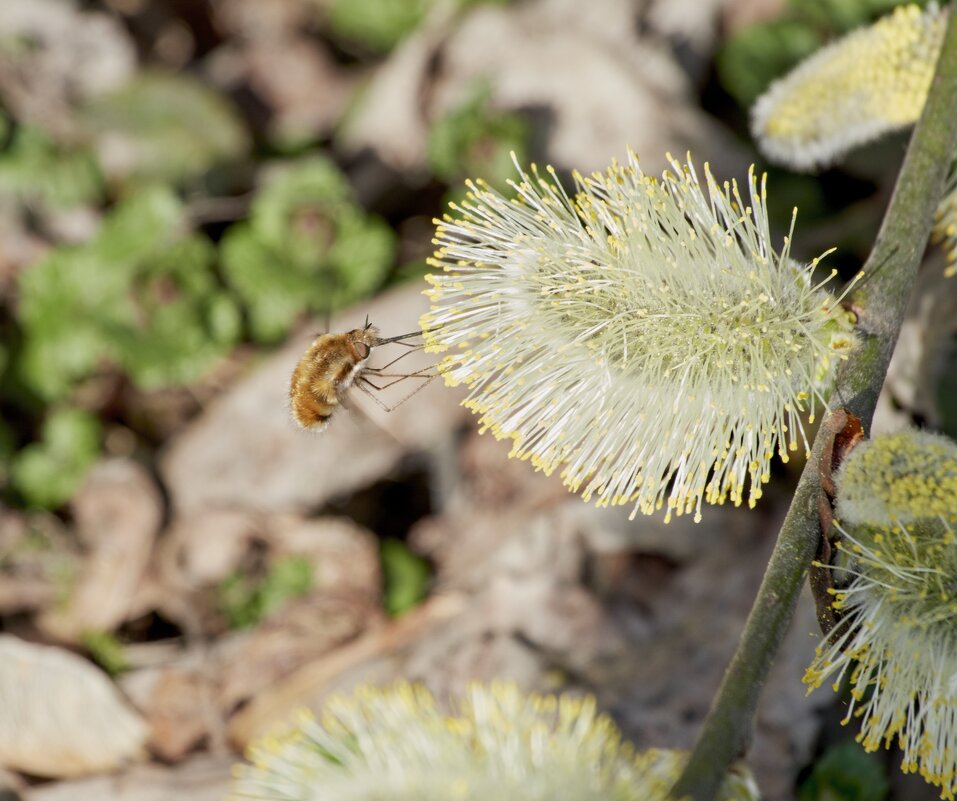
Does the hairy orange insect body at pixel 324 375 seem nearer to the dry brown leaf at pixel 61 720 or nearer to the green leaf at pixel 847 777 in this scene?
the dry brown leaf at pixel 61 720

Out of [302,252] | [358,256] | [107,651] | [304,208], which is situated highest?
[304,208]

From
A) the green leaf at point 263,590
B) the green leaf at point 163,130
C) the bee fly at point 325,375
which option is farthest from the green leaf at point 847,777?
the green leaf at point 163,130

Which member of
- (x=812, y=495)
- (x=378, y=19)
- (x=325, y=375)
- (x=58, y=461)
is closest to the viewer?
(x=812, y=495)

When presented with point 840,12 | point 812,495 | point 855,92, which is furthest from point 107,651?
point 840,12

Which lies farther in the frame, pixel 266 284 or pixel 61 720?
pixel 266 284

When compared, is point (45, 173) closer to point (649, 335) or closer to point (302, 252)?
point (302, 252)

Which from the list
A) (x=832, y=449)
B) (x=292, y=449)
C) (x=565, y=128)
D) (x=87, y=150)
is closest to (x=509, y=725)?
(x=832, y=449)
